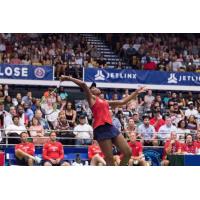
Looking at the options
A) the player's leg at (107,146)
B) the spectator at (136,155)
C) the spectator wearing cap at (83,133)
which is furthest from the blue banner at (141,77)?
the player's leg at (107,146)

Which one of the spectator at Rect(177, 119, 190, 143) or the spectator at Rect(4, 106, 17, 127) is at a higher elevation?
the spectator at Rect(4, 106, 17, 127)

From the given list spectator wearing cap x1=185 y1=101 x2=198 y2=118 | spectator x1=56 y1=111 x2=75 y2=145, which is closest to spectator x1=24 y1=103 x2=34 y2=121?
spectator x1=56 y1=111 x2=75 y2=145

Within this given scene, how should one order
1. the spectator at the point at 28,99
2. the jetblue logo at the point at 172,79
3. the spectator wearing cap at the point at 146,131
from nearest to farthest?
the spectator wearing cap at the point at 146,131 → the spectator at the point at 28,99 → the jetblue logo at the point at 172,79

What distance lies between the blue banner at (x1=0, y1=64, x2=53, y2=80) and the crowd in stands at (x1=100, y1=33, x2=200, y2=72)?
3.34 meters

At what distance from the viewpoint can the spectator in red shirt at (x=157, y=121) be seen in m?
18.1

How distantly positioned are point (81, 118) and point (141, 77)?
17.6 ft

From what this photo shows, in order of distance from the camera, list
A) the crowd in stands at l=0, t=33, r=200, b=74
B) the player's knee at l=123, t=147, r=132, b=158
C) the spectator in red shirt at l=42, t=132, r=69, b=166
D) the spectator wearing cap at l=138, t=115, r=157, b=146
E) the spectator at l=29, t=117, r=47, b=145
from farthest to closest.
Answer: the crowd in stands at l=0, t=33, r=200, b=74 < the spectator wearing cap at l=138, t=115, r=157, b=146 < the spectator at l=29, t=117, r=47, b=145 < the spectator in red shirt at l=42, t=132, r=69, b=166 < the player's knee at l=123, t=147, r=132, b=158

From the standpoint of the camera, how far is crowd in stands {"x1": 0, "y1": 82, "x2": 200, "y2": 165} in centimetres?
1664

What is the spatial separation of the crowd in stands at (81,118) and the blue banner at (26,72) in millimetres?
562

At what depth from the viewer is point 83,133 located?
16.9m

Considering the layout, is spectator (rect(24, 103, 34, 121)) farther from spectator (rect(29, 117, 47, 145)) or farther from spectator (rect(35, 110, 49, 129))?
spectator (rect(29, 117, 47, 145))

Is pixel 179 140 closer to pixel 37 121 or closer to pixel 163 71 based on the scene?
pixel 37 121

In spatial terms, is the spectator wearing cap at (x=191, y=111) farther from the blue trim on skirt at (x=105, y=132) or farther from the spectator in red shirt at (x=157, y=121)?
the blue trim on skirt at (x=105, y=132)

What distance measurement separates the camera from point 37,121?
16766mm
